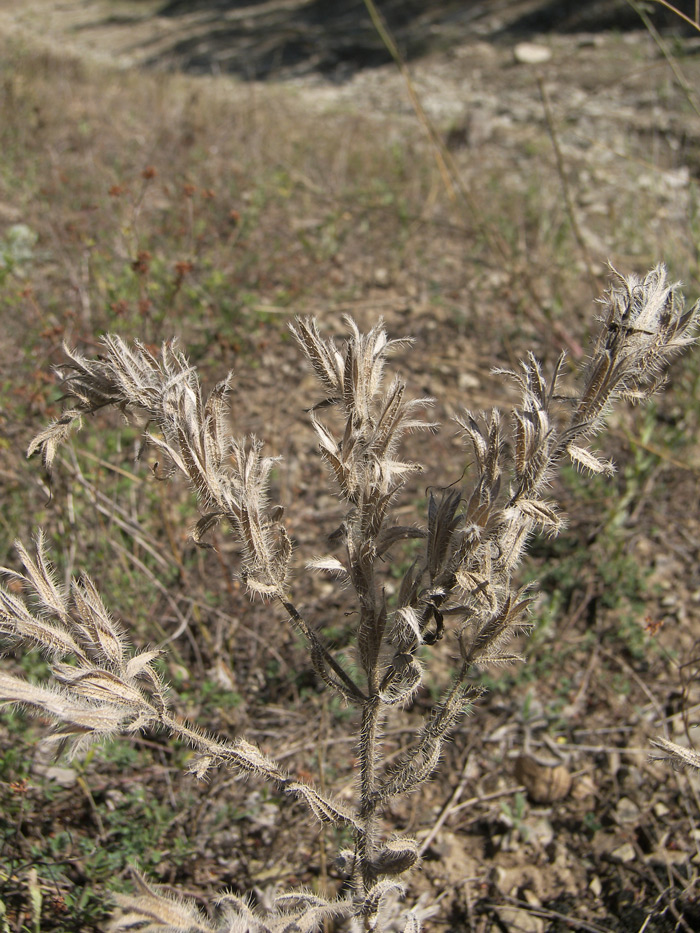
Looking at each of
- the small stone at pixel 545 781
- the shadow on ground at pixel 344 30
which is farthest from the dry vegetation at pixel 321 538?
the shadow on ground at pixel 344 30

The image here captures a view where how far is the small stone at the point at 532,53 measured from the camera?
9.01 meters

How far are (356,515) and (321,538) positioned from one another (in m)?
1.66

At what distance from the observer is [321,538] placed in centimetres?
293

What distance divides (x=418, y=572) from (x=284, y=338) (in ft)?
9.43

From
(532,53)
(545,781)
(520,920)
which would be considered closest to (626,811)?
(545,781)

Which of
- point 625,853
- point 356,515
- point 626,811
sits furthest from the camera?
point 626,811

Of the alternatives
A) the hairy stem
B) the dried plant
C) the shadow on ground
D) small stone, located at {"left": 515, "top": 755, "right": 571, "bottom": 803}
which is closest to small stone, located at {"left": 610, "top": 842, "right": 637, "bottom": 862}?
small stone, located at {"left": 515, "top": 755, "right": 571, "bottom": 803}

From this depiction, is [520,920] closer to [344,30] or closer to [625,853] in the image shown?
[625,853]

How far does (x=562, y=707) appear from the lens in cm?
244

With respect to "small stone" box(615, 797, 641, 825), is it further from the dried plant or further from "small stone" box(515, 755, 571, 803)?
the dried plant

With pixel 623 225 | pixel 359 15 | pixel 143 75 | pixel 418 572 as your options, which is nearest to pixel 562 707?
pixel 418 572

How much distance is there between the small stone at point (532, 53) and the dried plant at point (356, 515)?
30.6 feet

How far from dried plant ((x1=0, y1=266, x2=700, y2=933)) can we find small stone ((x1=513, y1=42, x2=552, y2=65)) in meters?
9.33

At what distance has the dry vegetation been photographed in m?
2.03
